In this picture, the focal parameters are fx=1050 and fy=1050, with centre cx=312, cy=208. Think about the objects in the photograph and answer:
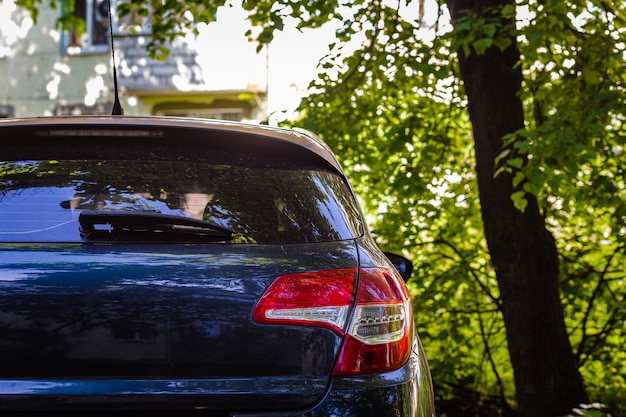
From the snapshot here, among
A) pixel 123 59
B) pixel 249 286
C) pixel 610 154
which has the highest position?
pixel 123 59

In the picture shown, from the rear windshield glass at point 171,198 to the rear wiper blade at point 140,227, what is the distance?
2 cm

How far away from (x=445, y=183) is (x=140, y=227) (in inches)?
291

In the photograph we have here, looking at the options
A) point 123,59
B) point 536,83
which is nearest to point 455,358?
point 536,83

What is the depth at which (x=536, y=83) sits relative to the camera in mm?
7762

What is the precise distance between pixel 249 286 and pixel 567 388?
5.54 m

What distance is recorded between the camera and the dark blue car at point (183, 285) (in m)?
2.61

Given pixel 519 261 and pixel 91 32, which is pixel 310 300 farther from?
pixel 91 32

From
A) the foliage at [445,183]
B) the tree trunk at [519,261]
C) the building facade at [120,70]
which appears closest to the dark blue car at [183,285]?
the tree trunk at [519,261]

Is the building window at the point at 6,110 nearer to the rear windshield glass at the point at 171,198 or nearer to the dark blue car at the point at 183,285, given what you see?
the dark blue car at the point at 183,285

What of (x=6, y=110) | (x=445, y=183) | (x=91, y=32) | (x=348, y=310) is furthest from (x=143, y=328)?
(x=6, y=110)

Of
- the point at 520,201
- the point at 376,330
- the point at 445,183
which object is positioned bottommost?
the point at 376,330

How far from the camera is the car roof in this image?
3064 mm

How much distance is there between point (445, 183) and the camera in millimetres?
9945

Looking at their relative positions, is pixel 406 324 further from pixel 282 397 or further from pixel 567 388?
pixel 567 388
